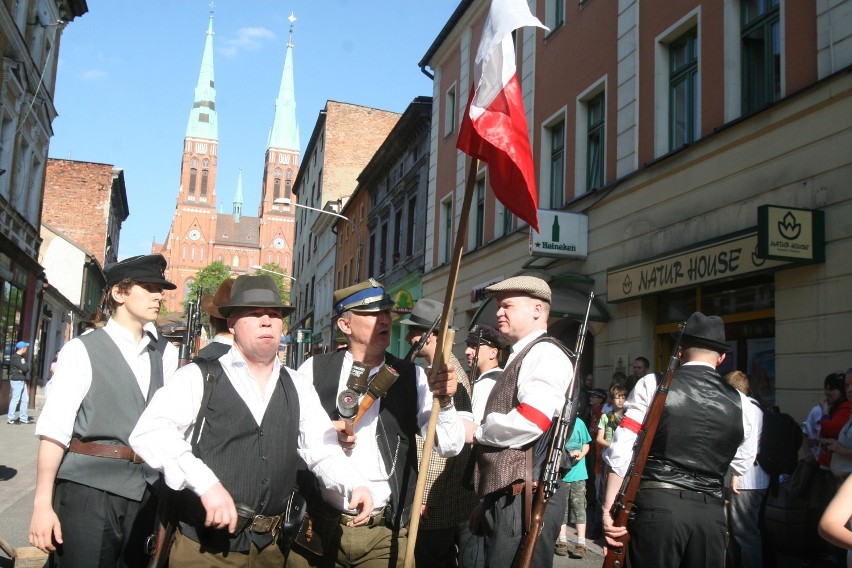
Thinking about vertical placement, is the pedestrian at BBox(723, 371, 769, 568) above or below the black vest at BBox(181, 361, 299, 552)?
below

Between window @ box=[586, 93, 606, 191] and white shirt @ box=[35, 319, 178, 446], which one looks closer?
white shirt @ box=[35, 319, 178, 446]

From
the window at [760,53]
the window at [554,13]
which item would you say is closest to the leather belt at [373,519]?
the window at [760,53]

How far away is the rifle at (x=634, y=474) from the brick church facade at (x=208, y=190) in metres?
126

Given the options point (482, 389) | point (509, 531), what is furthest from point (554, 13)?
point (509, 531)

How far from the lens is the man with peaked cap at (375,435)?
135 inches

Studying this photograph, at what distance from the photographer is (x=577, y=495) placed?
771 cm

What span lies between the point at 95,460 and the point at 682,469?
2725mm

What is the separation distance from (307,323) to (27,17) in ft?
111

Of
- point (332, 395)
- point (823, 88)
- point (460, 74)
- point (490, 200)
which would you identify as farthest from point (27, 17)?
point (332, 395)

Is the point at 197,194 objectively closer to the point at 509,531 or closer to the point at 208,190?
the point at 208,190

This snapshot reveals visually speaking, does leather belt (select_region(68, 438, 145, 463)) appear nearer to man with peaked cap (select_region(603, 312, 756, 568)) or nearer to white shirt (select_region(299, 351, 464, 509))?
white shirt (select_region(299, 351, 464, 509))

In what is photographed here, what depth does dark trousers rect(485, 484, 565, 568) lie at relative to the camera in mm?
3484

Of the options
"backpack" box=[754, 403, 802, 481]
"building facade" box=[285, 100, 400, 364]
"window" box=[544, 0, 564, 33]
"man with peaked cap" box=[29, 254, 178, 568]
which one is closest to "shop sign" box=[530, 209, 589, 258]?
"window" box=[544, 0, 564, 33]

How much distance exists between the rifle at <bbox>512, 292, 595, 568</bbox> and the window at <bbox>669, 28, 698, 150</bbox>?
26.2ft
